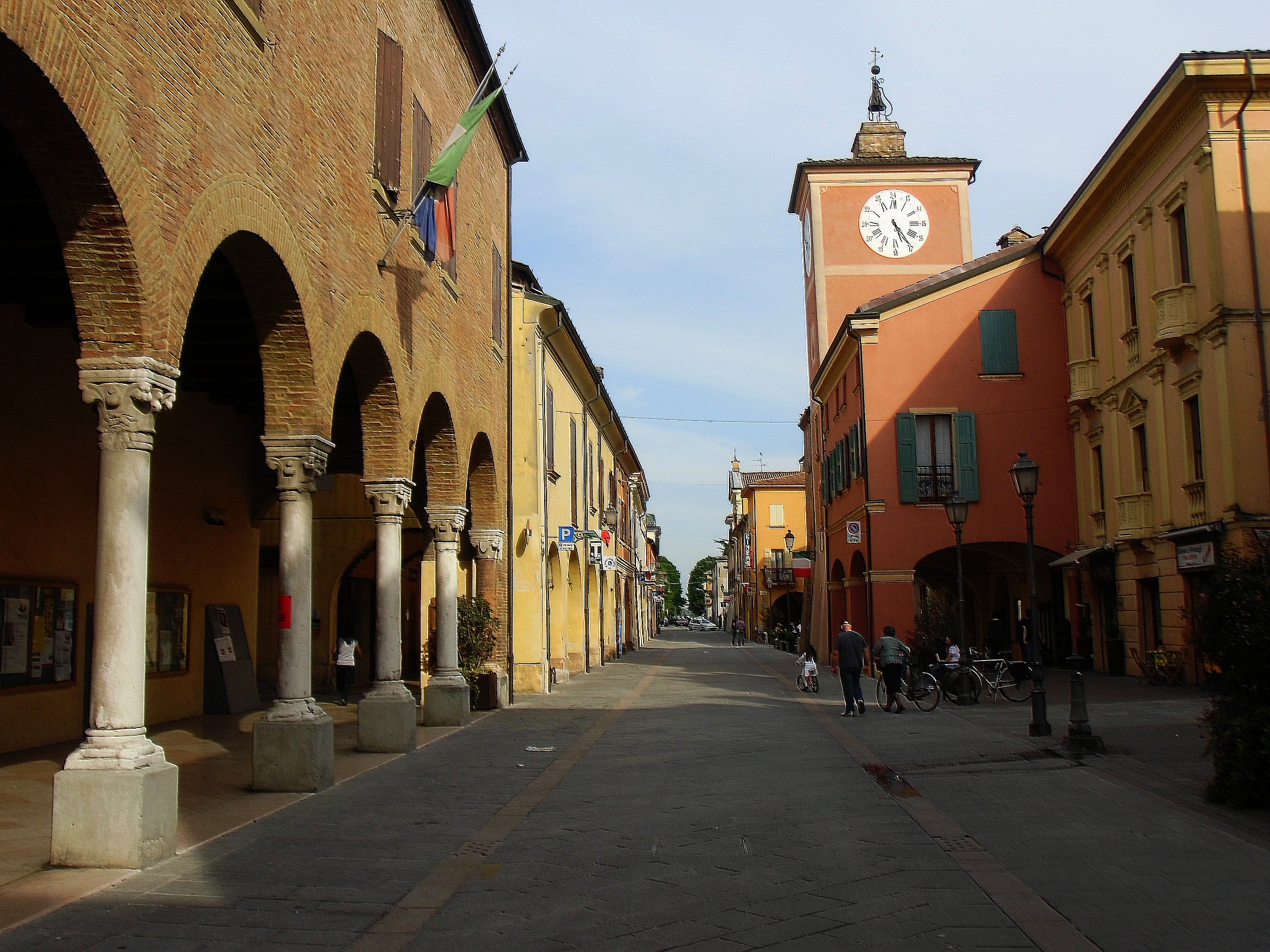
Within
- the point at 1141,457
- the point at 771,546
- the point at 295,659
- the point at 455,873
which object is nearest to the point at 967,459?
the point at 1141,457

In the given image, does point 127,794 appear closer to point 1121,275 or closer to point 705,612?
point 1121,275

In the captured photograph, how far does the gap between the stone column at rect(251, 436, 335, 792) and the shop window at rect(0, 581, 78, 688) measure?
12.9 feet

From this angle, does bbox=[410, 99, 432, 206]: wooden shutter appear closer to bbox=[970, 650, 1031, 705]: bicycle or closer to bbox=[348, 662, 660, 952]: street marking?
bbox=[348, 662, 660, 952]: street marking

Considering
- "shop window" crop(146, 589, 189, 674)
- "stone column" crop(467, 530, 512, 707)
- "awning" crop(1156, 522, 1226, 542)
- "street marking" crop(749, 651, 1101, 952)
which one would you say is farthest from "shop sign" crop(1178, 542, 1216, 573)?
"shop window" crop(146, 589, 189, 674)

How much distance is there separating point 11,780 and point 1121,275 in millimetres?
21973

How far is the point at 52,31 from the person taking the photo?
20.2 feet

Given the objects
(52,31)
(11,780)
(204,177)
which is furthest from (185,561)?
(52,31)

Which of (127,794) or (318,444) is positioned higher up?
(318,444)

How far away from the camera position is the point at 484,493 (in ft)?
62.0

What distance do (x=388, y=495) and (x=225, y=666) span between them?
645cm

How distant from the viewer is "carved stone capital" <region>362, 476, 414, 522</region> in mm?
13156

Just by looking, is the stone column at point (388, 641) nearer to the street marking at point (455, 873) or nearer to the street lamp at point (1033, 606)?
the street marking at point (455, 873)

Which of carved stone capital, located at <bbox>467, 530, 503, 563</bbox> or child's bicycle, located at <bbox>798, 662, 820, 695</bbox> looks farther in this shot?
child's bicycle, located at <bbox>798, 662, 820, 695</bbox>

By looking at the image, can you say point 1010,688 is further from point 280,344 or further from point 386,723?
point 280,344
